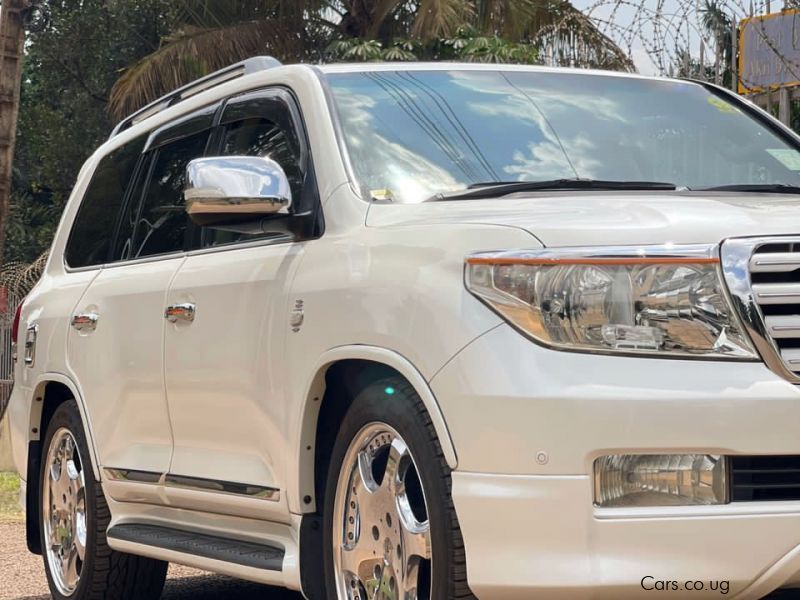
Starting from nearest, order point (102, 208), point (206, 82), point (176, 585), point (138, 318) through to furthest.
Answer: point (138, 318), point (206, 82), point (102, 208), point (176, 585)

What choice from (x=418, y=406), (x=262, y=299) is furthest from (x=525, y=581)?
(x=262, y=299)

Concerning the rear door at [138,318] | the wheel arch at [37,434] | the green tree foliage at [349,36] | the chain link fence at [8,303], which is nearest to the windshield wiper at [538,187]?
the rear door at [138,318]

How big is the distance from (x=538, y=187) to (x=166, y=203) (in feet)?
6.86

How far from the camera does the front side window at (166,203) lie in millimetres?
6148

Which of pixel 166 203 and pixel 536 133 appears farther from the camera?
pixel 166 203

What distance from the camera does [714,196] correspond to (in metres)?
4.54

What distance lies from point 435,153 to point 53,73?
102 feet

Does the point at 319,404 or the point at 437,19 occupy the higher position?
the point at 437,19

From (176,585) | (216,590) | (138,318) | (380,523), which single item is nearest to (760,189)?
(380,523)

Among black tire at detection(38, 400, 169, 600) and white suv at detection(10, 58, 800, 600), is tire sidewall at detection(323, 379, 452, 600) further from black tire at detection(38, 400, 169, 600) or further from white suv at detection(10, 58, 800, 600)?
black tire at detection(38, 400, 169, 600)

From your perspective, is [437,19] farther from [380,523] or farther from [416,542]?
[416,542]

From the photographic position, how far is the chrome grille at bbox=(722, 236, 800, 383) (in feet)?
12.2

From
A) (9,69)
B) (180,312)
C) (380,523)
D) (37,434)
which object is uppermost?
(9,69)

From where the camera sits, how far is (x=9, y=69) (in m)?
16.6
